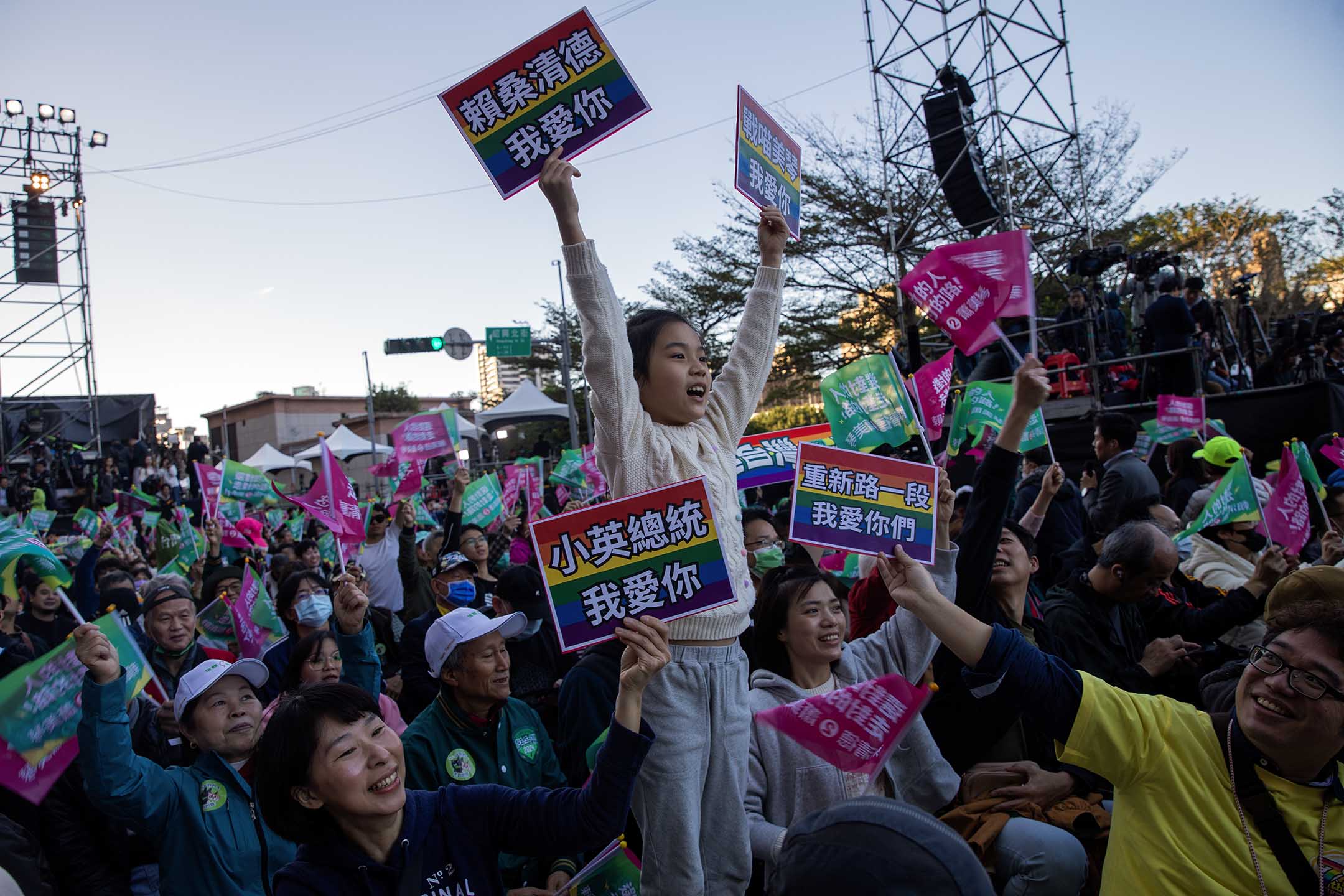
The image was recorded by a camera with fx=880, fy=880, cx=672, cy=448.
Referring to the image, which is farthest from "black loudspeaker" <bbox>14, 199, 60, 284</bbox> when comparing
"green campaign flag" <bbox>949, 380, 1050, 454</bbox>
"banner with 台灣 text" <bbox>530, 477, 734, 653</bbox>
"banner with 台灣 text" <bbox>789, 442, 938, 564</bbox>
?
"banner with 台灣 text" <bbox>530, 477, 734, 653</bbox>

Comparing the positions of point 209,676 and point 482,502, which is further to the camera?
point 482,502

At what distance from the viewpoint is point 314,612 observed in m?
4.45

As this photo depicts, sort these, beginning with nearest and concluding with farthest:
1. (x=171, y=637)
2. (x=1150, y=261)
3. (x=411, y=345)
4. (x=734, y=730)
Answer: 1. (x=734, y=730)
2. (x=171, y=637)
3. (x=1150, y=261)
4. (x=411, y=345)

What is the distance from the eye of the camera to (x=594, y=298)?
2.27m

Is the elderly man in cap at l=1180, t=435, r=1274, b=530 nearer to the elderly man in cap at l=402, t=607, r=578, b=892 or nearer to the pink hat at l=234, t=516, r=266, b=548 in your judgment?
the elderly man in cap at l=402, t=607, r=578, b=892

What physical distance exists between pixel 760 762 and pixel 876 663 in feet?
1.77

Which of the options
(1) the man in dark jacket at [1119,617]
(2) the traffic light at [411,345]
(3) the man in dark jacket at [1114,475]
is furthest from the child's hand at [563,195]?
(2) the traffic light at [411,345]

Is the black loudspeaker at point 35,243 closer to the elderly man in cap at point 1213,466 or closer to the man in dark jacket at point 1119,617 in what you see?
the elderly man in cap at point 1213,466

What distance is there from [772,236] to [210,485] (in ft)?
24.2

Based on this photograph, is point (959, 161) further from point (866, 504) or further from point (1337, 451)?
point (866, 504)

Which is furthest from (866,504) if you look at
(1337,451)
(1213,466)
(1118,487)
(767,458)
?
(1213,466)

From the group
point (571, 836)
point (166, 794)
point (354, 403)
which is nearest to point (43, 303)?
point (166, 794)

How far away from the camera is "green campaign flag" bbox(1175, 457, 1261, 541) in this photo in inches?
176

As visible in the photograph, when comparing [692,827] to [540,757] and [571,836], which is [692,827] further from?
[540,757]
